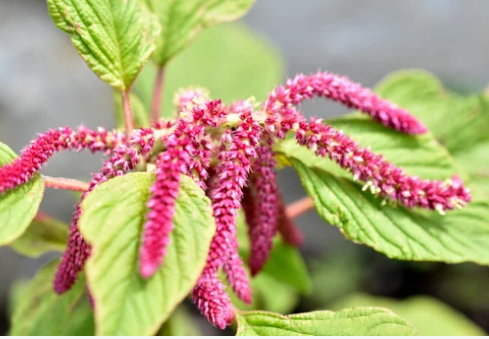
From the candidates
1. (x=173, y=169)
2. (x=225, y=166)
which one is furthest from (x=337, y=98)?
(x=173, y=169)

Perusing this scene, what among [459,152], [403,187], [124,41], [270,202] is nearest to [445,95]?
[459,152]

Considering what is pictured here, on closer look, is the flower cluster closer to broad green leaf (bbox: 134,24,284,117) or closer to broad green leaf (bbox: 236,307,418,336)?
broad green leaf (bbox: 236,307,418,336)

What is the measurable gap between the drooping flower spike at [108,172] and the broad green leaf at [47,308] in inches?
14.1

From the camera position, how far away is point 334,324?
0.99 m

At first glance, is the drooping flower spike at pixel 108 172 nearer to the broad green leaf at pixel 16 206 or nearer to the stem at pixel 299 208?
the broad green leaf at pixel 16 206

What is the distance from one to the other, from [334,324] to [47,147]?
1.87ft

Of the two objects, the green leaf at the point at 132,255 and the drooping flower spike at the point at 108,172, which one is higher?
the drooping flower spike at the point at 108,172

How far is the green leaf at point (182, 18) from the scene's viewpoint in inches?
51.1

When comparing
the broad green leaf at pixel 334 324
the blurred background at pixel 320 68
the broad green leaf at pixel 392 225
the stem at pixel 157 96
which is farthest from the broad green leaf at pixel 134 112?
the blurred background at pixel 320 68

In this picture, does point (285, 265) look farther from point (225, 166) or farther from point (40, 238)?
point (225, 166)

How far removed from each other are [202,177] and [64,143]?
0.24 metres

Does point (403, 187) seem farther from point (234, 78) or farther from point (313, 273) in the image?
point (313, 273)

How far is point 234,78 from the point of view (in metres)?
2.31

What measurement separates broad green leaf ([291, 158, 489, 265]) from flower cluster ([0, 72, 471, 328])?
2.8 inches
